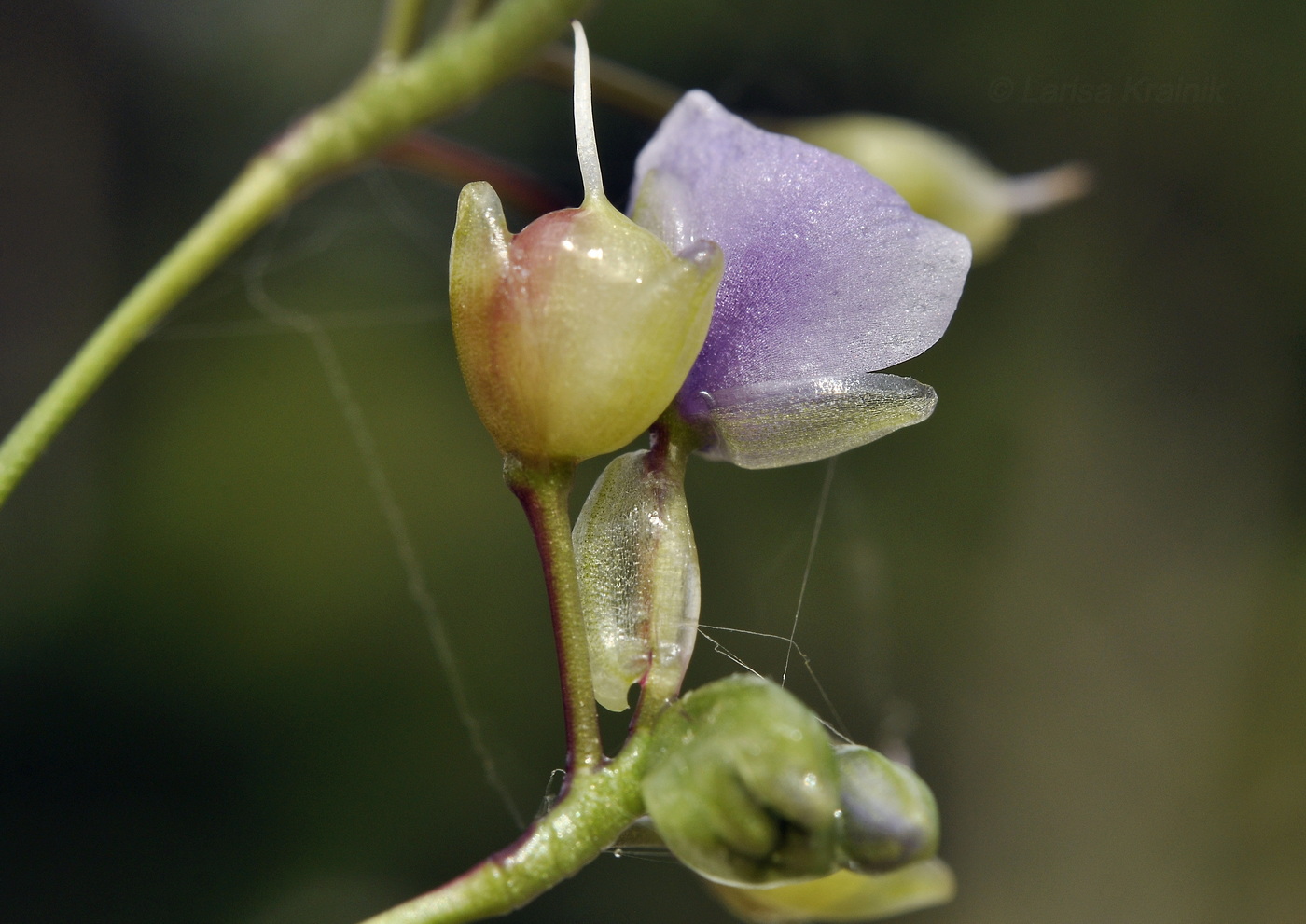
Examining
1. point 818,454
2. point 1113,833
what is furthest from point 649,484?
point 1113,833

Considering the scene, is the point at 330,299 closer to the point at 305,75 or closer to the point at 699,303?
the point at 305,75

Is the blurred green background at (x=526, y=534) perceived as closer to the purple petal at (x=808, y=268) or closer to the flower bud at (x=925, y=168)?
the flower bud at (x=925, y=168)

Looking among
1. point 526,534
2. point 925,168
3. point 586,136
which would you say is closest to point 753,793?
point 586,136

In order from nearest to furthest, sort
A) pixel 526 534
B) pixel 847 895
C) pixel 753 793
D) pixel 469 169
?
pixel 753 793, pixel 847 895, pixel 469 169, pixel 526 534

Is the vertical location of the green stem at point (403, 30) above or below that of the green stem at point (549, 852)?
above

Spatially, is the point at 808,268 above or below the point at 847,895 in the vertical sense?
above

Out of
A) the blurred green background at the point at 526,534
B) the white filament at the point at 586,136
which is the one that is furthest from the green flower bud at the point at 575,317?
the blurred green background at the point at 526,534

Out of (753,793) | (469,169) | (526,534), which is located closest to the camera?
(753,793)

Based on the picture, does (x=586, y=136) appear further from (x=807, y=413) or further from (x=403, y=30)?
(x=403, y=30)
